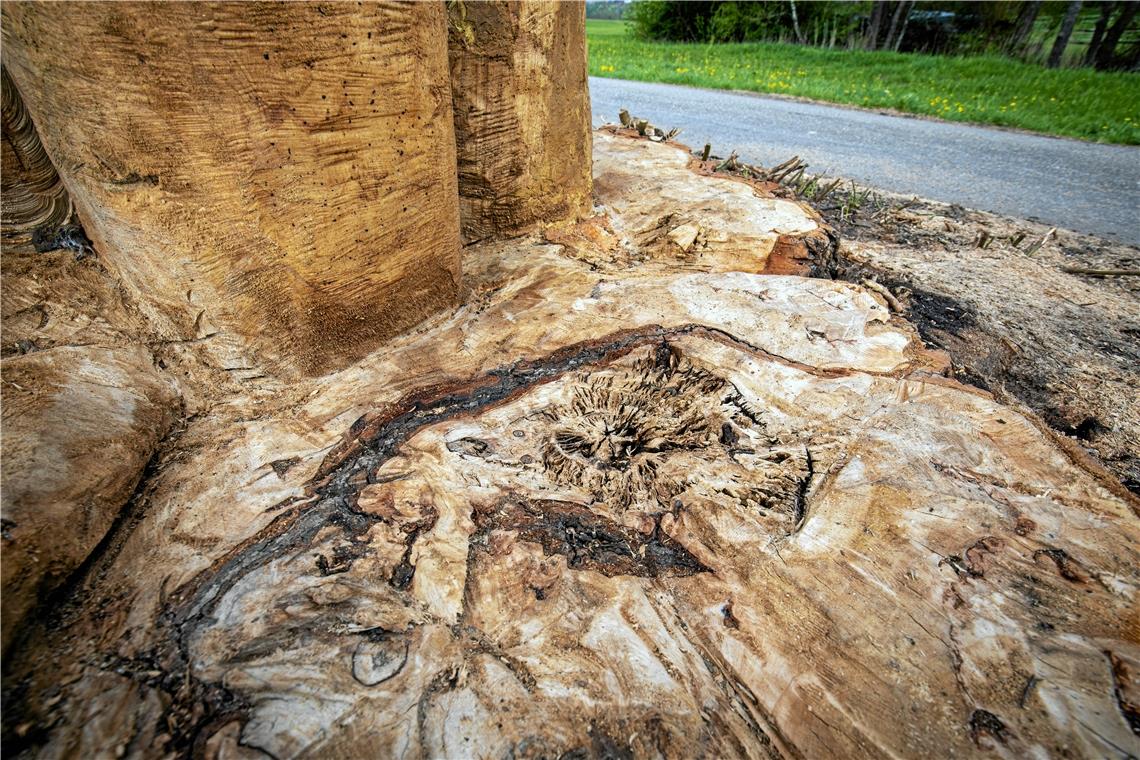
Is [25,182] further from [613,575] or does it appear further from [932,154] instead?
[932,154]

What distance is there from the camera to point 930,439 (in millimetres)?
1206

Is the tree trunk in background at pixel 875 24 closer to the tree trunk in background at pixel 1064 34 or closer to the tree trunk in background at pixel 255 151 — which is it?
the tree trunk in background at pixel 1064 34

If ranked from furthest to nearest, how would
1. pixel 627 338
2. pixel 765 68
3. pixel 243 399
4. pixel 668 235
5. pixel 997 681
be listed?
pixel 765 68 → pixel 668 235 → pixel 627 338 → pixel 243 399 → pixel 997 681

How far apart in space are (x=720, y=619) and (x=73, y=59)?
1.46m

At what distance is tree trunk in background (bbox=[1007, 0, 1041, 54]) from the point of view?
12041 mm

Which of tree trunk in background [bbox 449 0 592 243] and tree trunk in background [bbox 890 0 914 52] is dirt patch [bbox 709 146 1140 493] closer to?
tree trunk in background [bbox 449 0 592 243]

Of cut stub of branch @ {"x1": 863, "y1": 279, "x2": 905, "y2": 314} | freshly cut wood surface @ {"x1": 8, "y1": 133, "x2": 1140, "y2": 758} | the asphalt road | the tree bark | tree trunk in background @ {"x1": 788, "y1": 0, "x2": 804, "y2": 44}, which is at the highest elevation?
tree trunk in background @ {"x1": 788, "y1": 0, "x2": 804, "y2": 44}

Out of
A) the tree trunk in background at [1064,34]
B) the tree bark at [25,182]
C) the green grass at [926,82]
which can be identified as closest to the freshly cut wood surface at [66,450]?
the tree bark at [25,182]

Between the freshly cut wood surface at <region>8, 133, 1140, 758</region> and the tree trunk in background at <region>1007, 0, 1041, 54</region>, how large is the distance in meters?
15.1

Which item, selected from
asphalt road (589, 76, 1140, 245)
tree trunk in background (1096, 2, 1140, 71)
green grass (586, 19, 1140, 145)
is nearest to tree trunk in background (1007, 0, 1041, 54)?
tree trunk in background (1096, 2, 1140, 71)

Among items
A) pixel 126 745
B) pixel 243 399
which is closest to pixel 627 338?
pixel 243 399

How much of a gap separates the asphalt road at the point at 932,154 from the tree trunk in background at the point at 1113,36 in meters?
8.31

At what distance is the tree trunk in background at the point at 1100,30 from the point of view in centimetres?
1134

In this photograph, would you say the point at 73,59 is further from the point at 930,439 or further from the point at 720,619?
the point at 930,439
